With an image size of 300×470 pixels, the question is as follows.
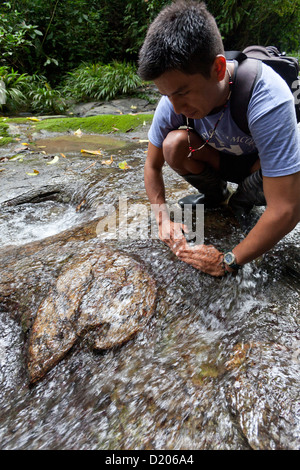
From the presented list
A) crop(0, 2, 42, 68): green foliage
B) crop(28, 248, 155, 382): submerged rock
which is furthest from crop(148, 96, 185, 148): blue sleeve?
crop(0, 2, 42, 68): green foliage

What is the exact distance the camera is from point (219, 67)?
1352mm

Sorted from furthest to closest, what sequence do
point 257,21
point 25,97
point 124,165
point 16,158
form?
point 257,21
point 25,97
point 16,158
point 124,165

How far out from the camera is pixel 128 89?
7.94 meters

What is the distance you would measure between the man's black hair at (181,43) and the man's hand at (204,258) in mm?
1002

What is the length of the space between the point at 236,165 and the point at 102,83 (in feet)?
23.0

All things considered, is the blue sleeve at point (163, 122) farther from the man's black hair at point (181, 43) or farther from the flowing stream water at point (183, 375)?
the flowing stream water at point (183, 375)

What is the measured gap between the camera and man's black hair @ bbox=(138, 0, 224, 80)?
48.6 inches

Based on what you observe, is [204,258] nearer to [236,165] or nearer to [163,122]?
[236,165]

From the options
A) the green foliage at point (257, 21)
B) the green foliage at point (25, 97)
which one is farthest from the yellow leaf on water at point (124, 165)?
the green foliage at point (257, 21)

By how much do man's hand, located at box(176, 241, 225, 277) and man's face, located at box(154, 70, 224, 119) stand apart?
81cm

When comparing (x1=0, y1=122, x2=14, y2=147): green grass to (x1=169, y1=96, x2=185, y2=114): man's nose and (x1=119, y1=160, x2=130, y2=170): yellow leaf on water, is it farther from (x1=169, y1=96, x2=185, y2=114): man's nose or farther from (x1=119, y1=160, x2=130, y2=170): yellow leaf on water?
(x1=169, y1=96, x2=185, y2=114): man's nose

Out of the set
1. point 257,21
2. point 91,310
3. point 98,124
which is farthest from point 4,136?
point 257,21
